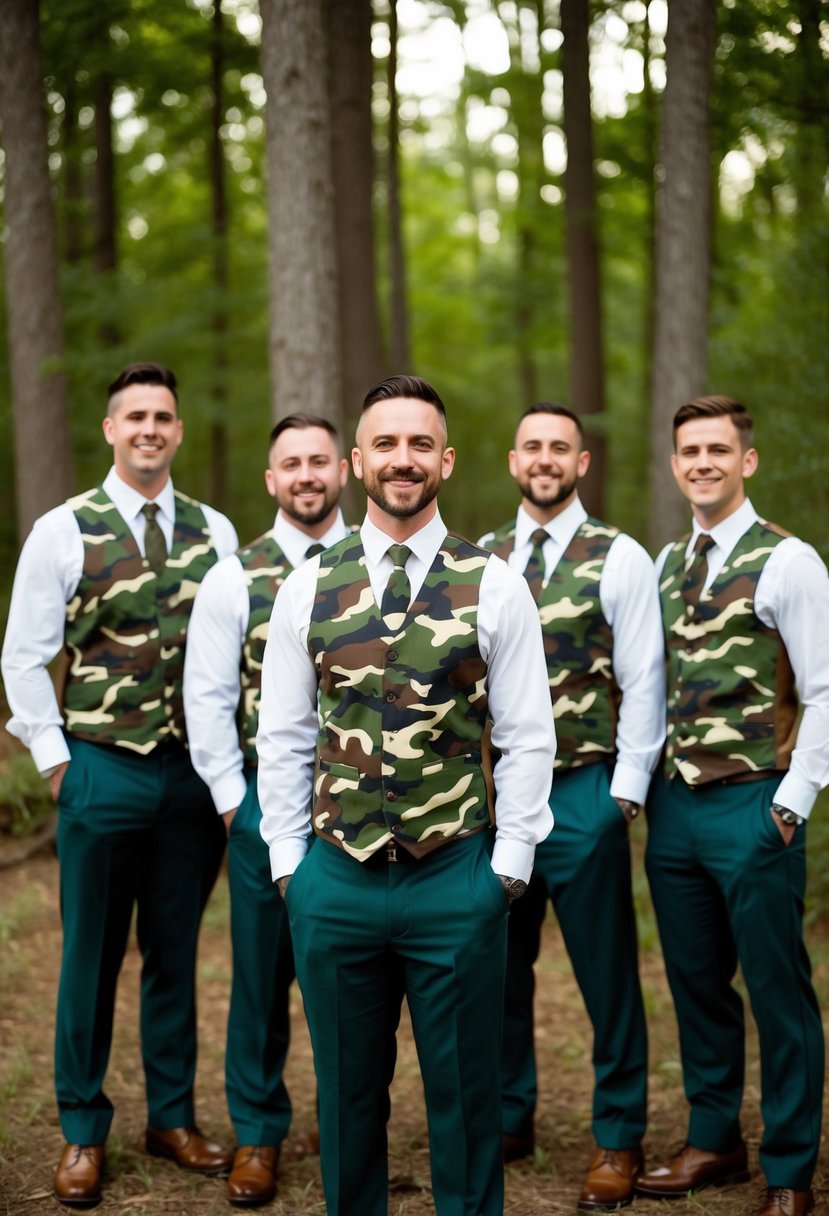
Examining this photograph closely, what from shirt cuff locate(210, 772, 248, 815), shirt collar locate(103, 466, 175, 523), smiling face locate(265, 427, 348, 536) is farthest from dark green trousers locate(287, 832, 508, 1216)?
shirt collar locate(103, 466, 175, 523)

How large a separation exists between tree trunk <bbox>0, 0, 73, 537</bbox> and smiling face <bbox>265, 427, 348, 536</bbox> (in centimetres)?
478

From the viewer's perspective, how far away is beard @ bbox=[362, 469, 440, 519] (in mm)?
3205

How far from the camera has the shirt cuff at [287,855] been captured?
3.39 m

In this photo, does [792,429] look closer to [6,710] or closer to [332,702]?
[332,702]

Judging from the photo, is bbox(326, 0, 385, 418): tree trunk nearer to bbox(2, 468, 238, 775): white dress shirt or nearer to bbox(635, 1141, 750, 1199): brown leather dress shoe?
bbox(2, 468, 238, 775): white dress shirt

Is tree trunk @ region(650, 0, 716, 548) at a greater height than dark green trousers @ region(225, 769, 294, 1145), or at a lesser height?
greater

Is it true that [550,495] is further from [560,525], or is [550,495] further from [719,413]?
[719,413]

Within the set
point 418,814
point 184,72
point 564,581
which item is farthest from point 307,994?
point 184,72

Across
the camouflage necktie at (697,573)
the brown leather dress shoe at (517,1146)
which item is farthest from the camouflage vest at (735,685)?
the brown leather dress shoe at (517,1146)

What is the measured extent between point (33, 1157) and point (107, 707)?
1.87 meters

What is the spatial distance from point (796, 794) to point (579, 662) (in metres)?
0.90

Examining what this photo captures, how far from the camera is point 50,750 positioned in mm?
4242

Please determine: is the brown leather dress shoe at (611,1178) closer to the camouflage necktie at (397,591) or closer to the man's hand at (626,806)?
the man's hand at (626,806)

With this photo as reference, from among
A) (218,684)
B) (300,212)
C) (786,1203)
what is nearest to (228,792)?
(218,684)
